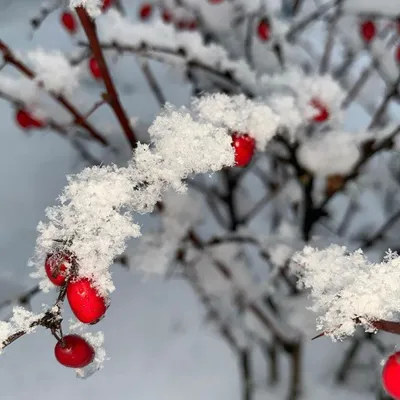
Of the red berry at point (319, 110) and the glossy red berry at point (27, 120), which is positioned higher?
the glossy red berry at point (27, 120)

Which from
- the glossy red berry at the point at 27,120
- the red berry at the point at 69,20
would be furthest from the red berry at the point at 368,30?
the glossy red berry at the point at 27,120

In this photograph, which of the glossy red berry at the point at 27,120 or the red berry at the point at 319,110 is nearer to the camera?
the red berry at the point at 319,110

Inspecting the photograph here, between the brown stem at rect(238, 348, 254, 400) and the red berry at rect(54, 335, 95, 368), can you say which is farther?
the brown stem at rect(238, 348, 254, 400)

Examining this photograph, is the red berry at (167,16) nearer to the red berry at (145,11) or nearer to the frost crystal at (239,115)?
the red berry at (145,11)

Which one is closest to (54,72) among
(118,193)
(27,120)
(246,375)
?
(27,120)

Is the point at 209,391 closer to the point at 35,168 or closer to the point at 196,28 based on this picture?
the point at 35,168

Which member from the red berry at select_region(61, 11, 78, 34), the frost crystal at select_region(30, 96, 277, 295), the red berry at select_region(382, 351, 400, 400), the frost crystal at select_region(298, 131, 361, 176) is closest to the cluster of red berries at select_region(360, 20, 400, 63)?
the frost crystal at select_region(298, 131, 361, 176)

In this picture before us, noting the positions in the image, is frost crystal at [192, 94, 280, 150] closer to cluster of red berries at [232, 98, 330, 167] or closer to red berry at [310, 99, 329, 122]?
cluster of red berries at [232, 98, 330, 167]
